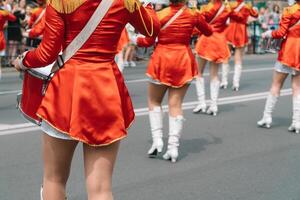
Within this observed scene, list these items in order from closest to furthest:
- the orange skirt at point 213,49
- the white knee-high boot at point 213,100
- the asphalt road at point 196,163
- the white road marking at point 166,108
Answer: the asphalt road at point 196,163, the white road marking at point 166,108, the white knee-high boot at point 213,100, the orange skirt at point 213,49

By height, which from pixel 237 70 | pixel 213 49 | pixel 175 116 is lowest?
pixel 237 70

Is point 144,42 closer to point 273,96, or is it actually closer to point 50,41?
point 50,41

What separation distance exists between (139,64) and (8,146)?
11394 mm

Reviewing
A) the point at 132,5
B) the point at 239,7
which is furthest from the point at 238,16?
the point at 132,5

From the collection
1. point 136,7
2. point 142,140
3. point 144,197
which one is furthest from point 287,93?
point 136,7

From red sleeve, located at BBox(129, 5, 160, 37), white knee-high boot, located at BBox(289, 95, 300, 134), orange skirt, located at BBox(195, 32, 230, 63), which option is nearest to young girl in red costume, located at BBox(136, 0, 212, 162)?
white knee-high boot, located at BBox(289, 95, 300, 134)

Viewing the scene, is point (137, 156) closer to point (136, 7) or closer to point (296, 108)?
point (296, 108)

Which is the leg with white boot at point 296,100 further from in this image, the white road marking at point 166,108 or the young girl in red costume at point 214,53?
the white road marking at point 166,108

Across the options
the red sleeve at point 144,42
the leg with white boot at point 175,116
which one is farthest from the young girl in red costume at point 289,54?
the red sleeve at point 144,42

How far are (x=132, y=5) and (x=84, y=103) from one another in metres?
0.62

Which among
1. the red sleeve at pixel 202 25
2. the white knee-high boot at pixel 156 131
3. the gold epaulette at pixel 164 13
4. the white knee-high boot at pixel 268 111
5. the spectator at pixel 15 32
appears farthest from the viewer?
the spectator at pixel 15 32

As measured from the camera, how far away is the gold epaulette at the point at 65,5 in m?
3.31

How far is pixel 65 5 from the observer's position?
3.31 m

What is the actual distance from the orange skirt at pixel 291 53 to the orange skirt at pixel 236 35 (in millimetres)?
4892
